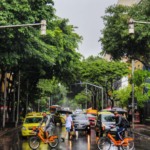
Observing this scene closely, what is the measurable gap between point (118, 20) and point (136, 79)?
29.8 feet

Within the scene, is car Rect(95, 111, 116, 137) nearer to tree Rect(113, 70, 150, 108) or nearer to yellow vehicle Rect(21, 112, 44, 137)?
yellow vehicle Rect(21, 112, 44, 137)

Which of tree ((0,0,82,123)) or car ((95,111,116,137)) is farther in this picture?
car ((95,111,116,137))

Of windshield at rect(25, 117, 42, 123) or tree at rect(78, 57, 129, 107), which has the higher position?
tree at rect(78, 57, 129, 107)

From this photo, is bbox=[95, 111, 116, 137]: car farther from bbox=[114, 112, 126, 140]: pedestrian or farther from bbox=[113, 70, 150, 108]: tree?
bbox=[114, 112, 126, 140]: pedestrian

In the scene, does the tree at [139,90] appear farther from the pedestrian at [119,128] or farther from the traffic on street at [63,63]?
the pedestrian at [119,128]

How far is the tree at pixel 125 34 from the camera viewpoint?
120 feet

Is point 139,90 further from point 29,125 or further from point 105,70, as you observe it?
point 29,125

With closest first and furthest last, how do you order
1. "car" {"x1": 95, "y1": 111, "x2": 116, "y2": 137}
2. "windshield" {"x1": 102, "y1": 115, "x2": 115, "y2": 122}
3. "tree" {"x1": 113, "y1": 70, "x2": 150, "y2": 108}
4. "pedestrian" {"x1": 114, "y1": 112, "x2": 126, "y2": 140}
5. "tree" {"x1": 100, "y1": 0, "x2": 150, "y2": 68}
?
"pedestrian" {"x1": 114, "y1": 112, "x2": 126, "y2": 140}, "car" {"x1": 95, "y1": 111, "x2": 116, "y2": 137}, "windshield" {"x1": 102, "y1": 115, "x2": 115, "y2": 122}, "tree" {"x1": 100, "y1": 0, "x2": 150, "y2": 68}, "tree" {"x1": 113, "y1": 70, "x2": 150, "y2": 108}

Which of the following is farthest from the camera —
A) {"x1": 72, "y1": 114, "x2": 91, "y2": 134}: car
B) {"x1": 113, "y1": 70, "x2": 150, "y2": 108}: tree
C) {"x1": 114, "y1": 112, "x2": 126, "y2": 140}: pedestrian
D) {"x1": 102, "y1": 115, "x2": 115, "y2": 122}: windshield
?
{"x1": 113, "y1": 70, "x2": 150, "y2": 108}: tree

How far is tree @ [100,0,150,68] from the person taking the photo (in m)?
36.5

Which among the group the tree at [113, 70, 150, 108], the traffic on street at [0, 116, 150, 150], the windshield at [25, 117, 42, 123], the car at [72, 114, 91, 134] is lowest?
the traffic on street at [0, 116, 150, 150]

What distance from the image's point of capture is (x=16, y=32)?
982 inches

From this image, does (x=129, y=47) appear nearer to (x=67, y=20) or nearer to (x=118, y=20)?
(x=118, y=20)

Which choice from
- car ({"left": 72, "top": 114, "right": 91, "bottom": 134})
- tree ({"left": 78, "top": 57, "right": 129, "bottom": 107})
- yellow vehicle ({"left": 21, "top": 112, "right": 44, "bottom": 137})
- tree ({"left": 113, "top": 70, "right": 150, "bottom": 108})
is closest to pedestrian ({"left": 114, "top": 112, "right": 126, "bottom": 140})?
yellow vehicle ({"left": 21, "top": 112, "right": 44, "bottom": 137})
